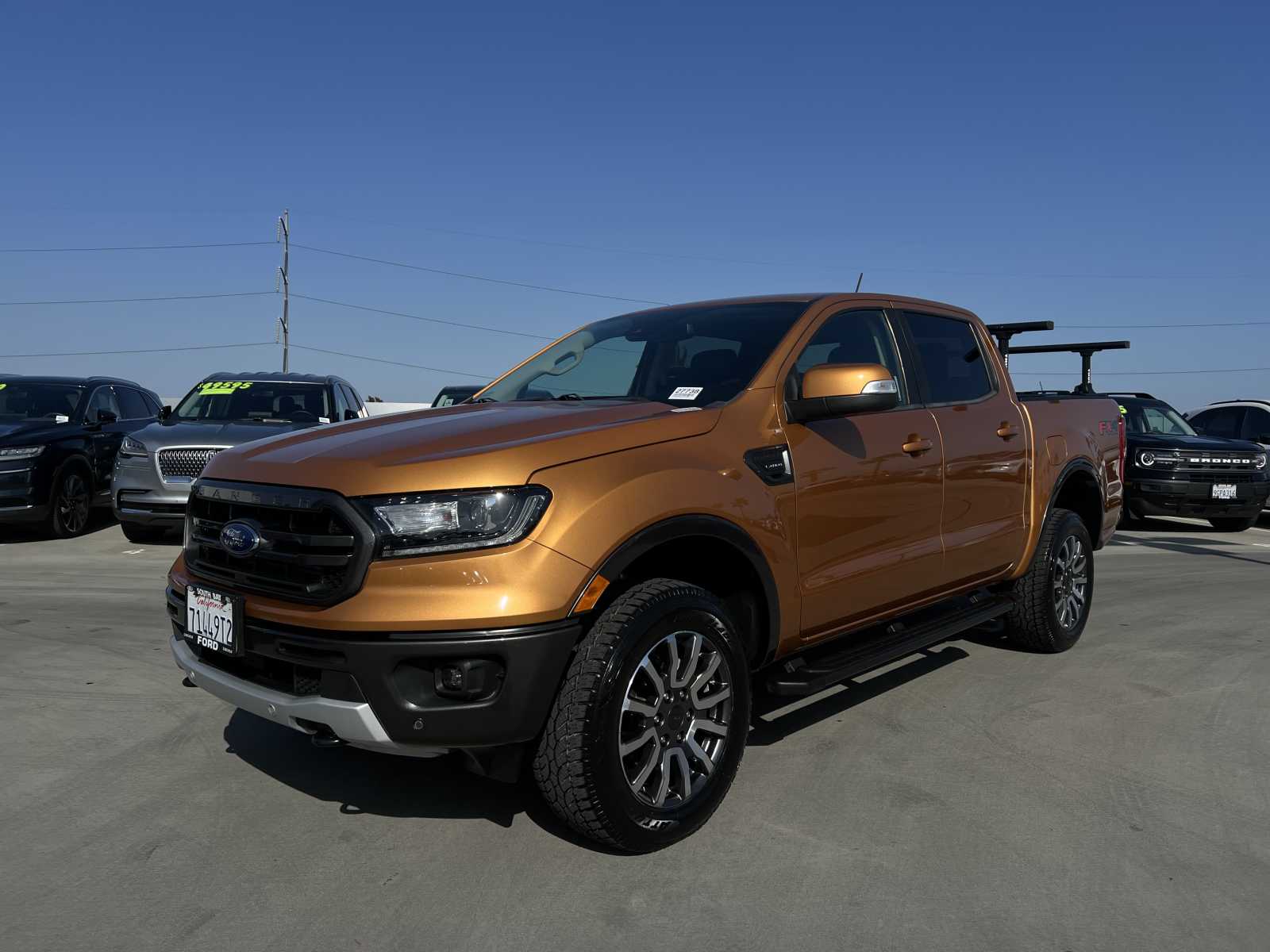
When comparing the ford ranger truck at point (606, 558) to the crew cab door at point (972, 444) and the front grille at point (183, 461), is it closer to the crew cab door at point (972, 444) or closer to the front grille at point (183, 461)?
the crew cab door at point (972, 444)

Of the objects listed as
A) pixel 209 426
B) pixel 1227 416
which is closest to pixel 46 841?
pixel 209 426

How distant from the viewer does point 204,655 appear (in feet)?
10.7

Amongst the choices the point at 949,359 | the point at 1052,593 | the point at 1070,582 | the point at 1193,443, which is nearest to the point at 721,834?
the point at 949,359

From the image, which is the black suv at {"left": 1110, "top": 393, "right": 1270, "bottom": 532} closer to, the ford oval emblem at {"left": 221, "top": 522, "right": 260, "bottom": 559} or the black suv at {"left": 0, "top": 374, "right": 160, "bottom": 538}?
the ford oval emblem at {"left": 221, "top": 522, "right": 260, "bottom": 559}

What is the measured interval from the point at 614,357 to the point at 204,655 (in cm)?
208

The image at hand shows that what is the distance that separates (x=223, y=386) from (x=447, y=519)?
8.57 meters

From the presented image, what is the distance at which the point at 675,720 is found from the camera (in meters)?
3.11

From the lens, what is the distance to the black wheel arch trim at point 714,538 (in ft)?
9.55

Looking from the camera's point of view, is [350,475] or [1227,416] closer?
[350,475]

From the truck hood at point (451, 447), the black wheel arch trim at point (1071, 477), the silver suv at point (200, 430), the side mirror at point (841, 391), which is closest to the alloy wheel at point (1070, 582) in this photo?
the black wheel arch trim at point (1071, 477)

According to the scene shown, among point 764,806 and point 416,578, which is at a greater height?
point 416,578

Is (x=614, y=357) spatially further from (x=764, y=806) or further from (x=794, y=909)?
(x=794, y=909)

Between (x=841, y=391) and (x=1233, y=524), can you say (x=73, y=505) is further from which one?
(x=1233, y=524)

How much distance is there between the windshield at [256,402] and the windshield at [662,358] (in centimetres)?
599
